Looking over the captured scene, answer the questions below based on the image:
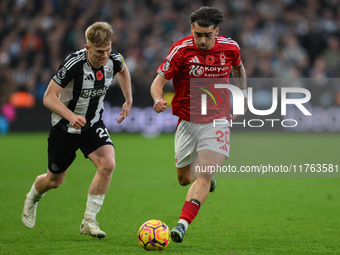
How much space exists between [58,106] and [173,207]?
317cm

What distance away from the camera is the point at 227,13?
914 inches

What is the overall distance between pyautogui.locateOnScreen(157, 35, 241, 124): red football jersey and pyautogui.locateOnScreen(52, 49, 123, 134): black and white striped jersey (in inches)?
24.1

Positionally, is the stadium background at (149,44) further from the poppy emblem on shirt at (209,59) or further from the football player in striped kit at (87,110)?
the poppy emblem on shirt at (209,59)

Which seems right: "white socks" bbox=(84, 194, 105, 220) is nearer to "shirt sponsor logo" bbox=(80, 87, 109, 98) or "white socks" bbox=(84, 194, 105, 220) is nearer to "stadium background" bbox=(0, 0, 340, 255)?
"stadium background" bbox=(0, 0, 340, 255)

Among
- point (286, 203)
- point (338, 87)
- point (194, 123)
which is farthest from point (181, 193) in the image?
point (338, 87)

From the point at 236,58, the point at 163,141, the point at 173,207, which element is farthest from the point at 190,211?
the point at 163,141

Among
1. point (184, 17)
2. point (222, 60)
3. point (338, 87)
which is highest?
point (184, 17)

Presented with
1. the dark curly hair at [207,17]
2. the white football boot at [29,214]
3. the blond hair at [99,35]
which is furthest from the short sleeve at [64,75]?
A: the white football boot at [29,214]

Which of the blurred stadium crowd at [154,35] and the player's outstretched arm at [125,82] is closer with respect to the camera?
the player's outstretched arm at [125,82]

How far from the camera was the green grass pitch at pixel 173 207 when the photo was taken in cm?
621

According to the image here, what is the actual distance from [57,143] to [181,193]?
12.6 ft

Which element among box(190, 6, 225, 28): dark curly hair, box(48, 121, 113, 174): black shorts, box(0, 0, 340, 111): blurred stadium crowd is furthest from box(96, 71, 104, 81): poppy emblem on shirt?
box(0, 0, 340, 111): blurred stadium crowd

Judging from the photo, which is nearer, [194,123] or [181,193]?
[194,123]

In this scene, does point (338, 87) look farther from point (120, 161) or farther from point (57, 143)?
point (57, 143)
